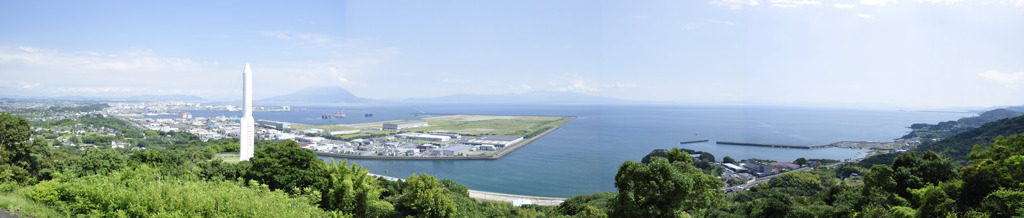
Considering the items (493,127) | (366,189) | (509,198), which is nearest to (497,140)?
(493,127)

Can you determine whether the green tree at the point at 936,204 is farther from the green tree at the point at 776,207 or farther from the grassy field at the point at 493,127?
the grassy field at the point at 493,127

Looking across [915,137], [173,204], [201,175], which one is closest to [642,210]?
[173,204]

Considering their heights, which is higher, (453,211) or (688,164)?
(688,164)

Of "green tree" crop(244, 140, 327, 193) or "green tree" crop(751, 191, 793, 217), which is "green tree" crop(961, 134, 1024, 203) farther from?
"green tree" crop(244, 140, 327, 193)

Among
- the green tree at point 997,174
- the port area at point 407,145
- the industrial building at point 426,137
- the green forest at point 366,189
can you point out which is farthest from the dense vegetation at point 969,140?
the industrial building at point 426,137

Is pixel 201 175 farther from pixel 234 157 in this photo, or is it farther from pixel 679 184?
pixel 679 184

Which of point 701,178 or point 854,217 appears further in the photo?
point 854,217

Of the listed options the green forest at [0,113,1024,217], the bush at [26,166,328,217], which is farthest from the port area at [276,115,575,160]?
the bush at [26,166,328,217]
